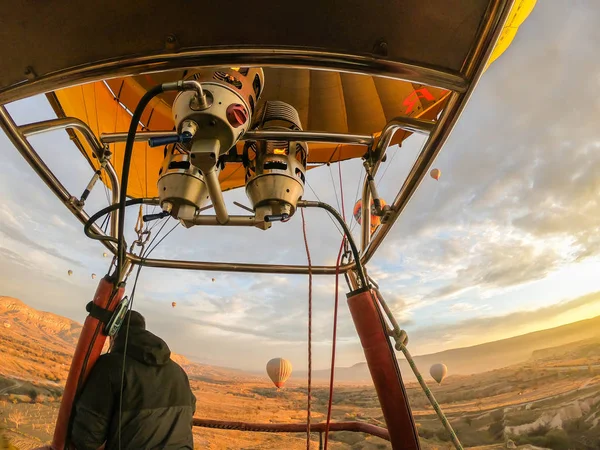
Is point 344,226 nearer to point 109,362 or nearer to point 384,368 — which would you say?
point 384,368

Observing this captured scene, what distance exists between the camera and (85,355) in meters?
0.93

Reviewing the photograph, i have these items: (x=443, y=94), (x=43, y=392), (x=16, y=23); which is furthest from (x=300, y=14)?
(x=43, y=392)

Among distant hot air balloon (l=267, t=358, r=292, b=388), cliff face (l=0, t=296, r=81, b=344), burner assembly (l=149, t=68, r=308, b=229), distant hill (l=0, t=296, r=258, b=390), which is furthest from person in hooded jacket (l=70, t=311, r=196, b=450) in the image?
cliff face (l=0, t=296, r=81, b=344)

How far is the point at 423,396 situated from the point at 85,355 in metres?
13.4

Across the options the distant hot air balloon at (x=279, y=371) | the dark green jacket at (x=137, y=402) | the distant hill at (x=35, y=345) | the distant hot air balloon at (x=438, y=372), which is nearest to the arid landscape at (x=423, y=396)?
A: the distant hill at (x=35, y=345)

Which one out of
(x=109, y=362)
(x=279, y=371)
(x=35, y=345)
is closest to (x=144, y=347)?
(x=109, y=362)

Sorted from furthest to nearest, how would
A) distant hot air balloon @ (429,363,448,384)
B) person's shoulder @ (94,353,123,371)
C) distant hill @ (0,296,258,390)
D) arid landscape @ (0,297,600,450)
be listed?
distant hill @ (0,296,258,390), arid landscape @ (0,297,600,450), distant hot air balloon @ (429,363,448,384), person's shoulder @ (94,353,123,371)

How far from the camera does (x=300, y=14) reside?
45 centimetres

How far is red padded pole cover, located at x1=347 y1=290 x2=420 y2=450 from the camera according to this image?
682 millimetres

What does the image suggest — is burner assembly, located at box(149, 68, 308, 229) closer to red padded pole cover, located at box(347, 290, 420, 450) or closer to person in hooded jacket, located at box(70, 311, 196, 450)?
red padded pole cover, located at box(347, 290, 420, 450)

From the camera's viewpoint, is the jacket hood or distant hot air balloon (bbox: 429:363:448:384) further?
distant hot air balloon (bbox: 429:363:448:384)

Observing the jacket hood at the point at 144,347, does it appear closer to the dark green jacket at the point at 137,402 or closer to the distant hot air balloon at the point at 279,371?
the dark green jacket at the point at 137,402

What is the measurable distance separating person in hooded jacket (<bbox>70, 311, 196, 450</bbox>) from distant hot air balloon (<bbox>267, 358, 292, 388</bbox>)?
7388mm

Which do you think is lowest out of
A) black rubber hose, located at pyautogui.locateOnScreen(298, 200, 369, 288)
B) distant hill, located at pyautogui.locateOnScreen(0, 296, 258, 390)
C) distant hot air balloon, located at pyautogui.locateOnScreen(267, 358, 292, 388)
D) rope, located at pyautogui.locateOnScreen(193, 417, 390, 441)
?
rope, located at pyautogui.locateOnScreen(193, 417, 390, 441)
